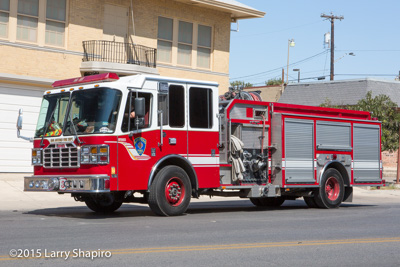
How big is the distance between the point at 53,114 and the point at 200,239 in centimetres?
516

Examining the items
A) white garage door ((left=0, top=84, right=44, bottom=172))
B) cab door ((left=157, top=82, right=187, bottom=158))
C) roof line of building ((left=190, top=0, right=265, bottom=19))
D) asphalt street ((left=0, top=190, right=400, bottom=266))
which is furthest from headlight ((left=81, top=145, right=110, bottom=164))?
Result: roof line of building ((left=190, top=0, right=265, bottom=19))

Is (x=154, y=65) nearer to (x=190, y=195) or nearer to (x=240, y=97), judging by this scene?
(x=240, y=97)

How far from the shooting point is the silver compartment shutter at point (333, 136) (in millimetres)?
16411

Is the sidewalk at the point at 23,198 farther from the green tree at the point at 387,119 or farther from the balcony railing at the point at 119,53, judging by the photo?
the green tree at the point at 387,119

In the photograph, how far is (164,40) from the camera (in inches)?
1035

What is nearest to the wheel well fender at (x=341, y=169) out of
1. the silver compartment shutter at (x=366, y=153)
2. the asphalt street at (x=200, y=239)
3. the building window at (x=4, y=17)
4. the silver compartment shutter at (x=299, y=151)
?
the silver compartment shutter at (x=366, y=153)

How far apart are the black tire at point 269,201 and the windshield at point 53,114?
6.54 metres

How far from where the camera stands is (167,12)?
26156 mm

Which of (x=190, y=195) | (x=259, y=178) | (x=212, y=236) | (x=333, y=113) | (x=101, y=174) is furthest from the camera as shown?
(x=333, y=113)

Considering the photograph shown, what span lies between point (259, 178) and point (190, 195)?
7.95ft

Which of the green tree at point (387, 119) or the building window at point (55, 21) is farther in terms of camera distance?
the green tree at point (387, 119)

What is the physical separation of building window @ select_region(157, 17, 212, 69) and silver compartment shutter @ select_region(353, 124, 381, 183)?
10.9 m

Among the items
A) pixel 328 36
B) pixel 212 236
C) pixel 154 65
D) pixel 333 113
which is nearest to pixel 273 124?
pixel 333 113

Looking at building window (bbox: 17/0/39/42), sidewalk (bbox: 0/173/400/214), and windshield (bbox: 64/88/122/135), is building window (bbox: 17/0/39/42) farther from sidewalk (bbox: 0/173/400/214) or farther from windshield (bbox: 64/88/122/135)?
windshield (bbox: 64/88/122/135)
